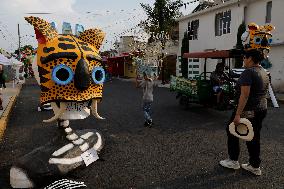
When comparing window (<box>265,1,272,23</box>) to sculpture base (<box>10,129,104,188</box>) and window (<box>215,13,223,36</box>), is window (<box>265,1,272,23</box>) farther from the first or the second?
sculpture base (<box>10,129,104,188</box>)

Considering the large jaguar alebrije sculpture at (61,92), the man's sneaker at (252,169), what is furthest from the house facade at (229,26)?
the large jaguar alebrije sculpture at (61,92)

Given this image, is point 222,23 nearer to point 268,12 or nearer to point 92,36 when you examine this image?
point 268,12

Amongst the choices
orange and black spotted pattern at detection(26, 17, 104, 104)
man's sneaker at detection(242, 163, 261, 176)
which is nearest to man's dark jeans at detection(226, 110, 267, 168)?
man's sneaker at detection(242, 163, 261, 176)

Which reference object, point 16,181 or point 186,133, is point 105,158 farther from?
point 186,133

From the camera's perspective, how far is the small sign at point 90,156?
510cm

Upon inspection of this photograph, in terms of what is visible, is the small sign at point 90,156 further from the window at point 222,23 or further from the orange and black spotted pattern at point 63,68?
the window at point 222,23

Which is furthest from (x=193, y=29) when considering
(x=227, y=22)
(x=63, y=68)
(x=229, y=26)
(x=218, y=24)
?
(x=63, y=68)

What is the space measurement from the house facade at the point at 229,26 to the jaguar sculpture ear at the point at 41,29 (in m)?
10.0

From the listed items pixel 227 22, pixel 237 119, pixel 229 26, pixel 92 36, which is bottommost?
pixel 237 119

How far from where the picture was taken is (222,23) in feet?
69.3

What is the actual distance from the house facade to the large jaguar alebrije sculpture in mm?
9794

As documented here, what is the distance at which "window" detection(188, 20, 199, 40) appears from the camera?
24364 millimetres

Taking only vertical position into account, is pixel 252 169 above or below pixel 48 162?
below

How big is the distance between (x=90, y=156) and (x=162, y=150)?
1687 millimetres
